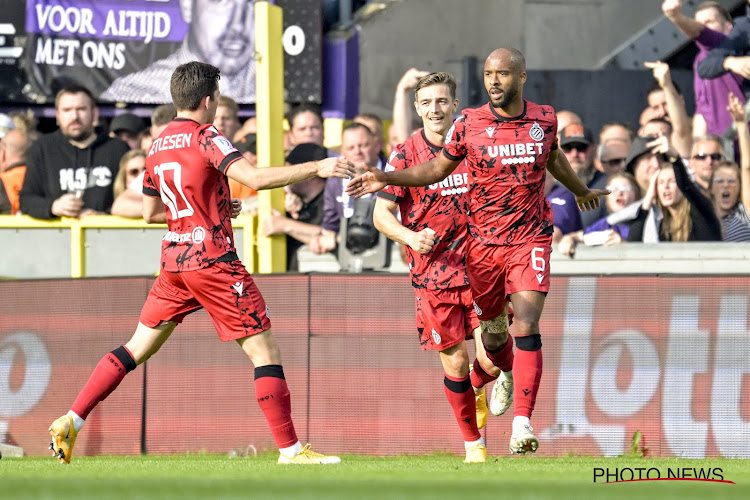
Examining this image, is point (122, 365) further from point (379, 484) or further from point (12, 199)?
point (12, 199)

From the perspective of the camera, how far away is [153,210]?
9.37m

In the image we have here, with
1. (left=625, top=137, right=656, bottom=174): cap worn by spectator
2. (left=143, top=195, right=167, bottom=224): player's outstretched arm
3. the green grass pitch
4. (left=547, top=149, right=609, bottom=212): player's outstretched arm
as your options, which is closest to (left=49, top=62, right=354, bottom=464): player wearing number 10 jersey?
(left=143, top=195, right=167, bottom=224): player's outstretched arm

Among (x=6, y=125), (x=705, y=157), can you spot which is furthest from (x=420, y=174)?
(x=6, y=125)

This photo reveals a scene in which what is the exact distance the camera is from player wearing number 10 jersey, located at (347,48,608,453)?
28.8 ft

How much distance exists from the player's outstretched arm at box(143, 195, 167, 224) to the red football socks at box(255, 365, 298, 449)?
132cm

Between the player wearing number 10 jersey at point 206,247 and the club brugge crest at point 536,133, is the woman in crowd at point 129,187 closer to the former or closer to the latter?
the player wearing number 10 jersey at point 206,247

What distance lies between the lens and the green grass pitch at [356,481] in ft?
22.2

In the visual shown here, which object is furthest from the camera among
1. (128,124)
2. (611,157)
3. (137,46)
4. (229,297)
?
(137,46)

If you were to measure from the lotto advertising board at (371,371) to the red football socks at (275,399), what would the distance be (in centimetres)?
271

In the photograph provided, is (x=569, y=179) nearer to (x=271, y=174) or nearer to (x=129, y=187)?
(x=271, y=174)

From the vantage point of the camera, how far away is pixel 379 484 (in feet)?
24.3

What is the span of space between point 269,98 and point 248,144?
4.18ft

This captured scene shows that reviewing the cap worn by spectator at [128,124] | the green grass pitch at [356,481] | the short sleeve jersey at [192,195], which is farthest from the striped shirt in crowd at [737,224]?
the cap worn by spectator at [128,124]
